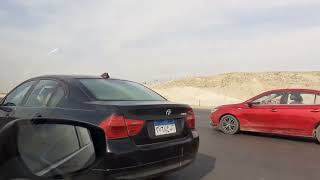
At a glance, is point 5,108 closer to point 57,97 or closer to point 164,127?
point 57,97

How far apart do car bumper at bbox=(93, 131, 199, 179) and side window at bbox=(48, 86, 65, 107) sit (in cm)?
102

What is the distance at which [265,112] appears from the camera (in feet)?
34.6

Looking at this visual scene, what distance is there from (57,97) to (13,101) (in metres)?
1.13

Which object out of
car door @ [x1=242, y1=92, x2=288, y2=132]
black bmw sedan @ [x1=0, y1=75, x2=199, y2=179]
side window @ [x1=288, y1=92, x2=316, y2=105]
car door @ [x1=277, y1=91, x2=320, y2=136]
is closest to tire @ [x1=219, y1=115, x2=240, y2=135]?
car door @ [x1=242, y1=92, x2=288, y2=132]

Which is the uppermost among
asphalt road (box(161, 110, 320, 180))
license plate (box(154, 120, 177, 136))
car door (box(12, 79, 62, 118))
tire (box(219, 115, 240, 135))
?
car door (box(12, 79, 62, 118))

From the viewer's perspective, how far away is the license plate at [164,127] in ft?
15.4

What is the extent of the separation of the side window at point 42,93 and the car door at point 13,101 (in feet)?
0.63

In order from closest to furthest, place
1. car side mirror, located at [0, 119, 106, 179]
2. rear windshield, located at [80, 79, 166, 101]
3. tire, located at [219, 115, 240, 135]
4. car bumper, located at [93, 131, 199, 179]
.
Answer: car side mirror, located at [0, 119, 106, 179], car bumper, located at [93, 131, 199, 179], rear windshield, located at [80, 79, 166, 101], tire, located at [219, 115, 240, 135]

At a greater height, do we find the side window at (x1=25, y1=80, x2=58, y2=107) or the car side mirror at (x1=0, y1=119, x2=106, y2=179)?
the side window at (x1=25, y1=80, x2=58, y2=107)

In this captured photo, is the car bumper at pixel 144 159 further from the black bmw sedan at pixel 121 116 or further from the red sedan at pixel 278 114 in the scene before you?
the red sedan at pixel 278 114

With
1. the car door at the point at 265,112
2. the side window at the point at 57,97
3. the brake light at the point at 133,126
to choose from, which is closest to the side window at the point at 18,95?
the side window at the point at 57,97

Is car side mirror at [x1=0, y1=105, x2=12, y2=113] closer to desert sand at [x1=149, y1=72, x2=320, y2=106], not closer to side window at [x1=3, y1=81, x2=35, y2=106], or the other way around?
side window at [x1=3, y1=81, x2=35, y2=106]

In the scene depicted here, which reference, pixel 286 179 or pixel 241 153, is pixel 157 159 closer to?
pixel 286 179

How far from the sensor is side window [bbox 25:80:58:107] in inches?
198
